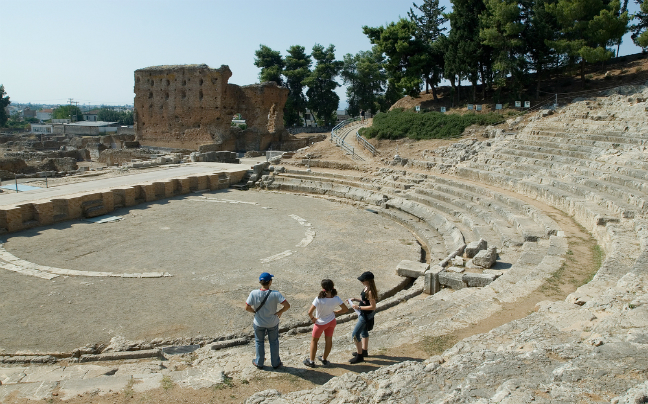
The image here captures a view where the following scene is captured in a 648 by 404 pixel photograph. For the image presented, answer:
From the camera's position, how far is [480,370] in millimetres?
4672

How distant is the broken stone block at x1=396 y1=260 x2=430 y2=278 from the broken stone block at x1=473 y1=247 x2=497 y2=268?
3.64ft

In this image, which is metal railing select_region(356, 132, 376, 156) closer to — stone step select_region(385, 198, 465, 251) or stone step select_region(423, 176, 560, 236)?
stone step select_region(423, 176, 560, 236)

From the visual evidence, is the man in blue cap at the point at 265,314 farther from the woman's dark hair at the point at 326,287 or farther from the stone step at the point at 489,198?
the stone step at the point at 489,198

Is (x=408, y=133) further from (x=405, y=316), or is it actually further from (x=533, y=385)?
(x=533, y=385)

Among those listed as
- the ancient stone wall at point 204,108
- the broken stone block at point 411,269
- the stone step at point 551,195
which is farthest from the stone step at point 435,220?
the ancient stone wall at point 204,108

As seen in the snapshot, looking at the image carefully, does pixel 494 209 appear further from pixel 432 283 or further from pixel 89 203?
pixel 89 203

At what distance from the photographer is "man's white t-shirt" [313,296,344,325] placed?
6.16 metres

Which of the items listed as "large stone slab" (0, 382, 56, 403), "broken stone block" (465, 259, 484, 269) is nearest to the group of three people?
"large stone slab" (0, 382, 56, 403)

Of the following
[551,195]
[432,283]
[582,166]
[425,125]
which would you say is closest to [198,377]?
[432,283]

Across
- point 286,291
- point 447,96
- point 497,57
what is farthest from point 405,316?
point 447,96

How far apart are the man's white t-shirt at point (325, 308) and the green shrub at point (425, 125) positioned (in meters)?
19.2

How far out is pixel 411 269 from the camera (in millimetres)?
10555

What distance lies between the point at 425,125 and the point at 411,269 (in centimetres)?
1642

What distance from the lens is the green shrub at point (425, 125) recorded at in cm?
2403
